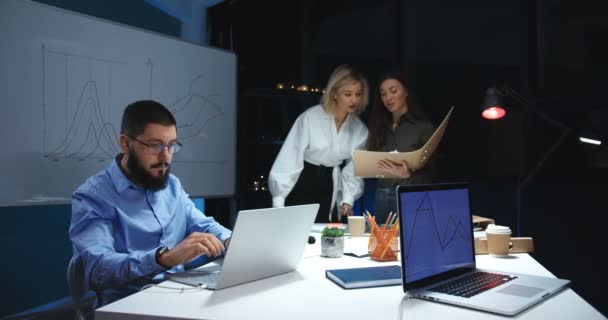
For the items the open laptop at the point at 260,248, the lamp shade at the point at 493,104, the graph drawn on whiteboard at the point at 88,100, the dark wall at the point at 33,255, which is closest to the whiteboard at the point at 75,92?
the graph drawn on whiteboard at the point at 88,100

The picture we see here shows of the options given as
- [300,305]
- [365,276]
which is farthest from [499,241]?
[300,305]

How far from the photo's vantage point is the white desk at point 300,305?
3.16 ft

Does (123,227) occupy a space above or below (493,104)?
below

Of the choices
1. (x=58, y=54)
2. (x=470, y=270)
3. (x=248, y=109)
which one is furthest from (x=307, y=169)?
(x=470, y=270)

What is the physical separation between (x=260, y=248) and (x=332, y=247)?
416mm

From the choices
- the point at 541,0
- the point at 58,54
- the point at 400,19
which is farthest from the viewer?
the point at 400,19

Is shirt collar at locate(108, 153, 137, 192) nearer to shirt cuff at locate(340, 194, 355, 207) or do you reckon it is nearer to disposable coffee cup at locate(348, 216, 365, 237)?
disposable coffee cup at locate(348, 216, 365, 237)

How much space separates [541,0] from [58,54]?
2.84 metres

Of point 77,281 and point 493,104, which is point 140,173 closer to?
point 77,281

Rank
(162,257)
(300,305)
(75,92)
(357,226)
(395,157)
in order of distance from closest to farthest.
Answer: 1. (300,305)
2. (162,257)
3. (357,226)
4. (395,157)
5. (75,92)

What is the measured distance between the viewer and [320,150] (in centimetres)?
296

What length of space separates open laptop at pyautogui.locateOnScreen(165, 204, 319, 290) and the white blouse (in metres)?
1.59

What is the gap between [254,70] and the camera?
3.94 m

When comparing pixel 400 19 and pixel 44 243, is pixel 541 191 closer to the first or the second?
pixel 400 19
